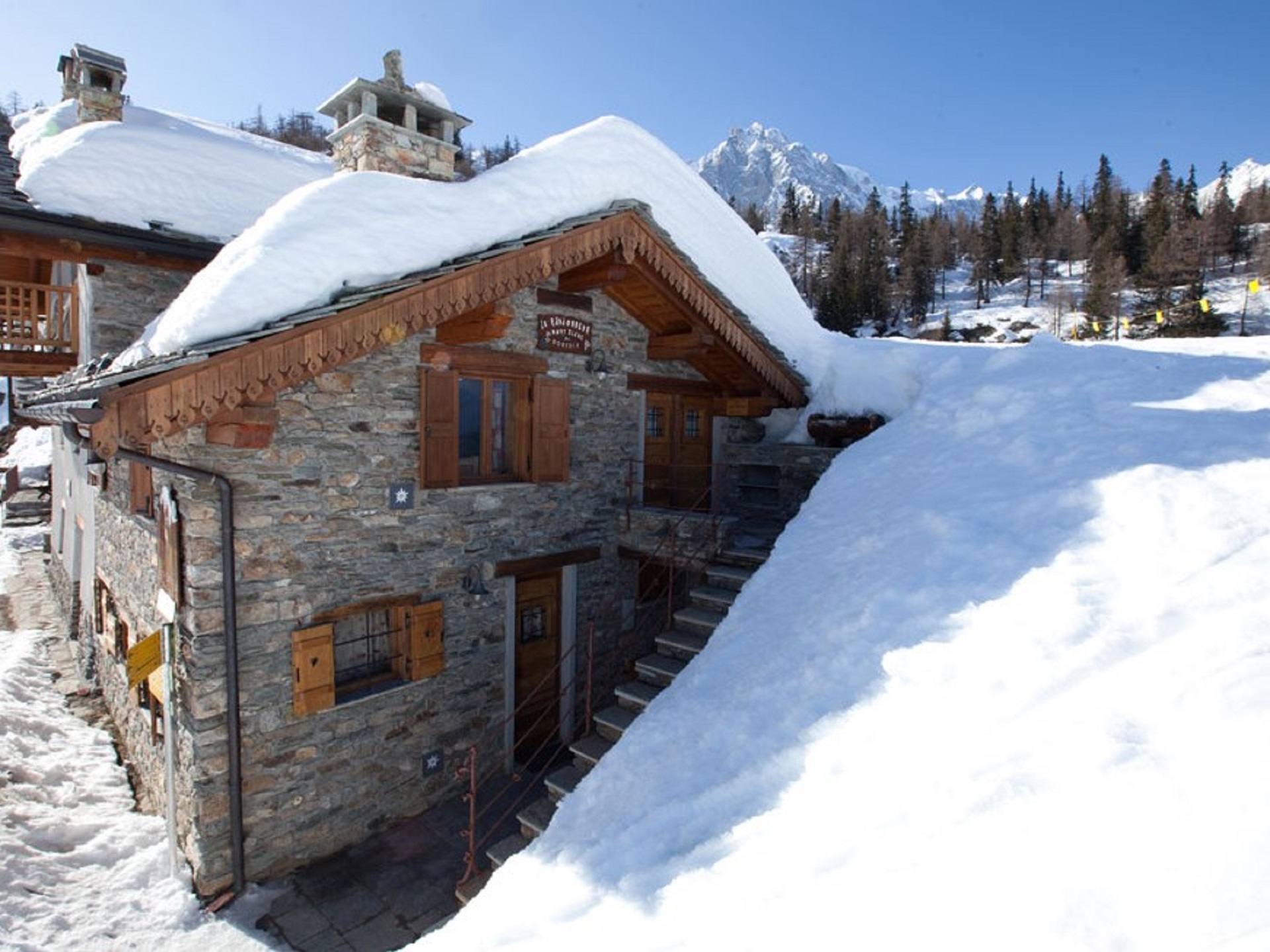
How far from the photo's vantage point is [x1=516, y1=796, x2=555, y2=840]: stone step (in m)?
5.45

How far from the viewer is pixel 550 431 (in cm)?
823

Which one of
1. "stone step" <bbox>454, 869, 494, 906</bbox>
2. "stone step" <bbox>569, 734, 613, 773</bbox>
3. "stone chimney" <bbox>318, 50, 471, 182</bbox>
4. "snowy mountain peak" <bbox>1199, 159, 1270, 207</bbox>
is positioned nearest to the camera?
"stone step" <bbox>454, 869, 494, 906</bbox>

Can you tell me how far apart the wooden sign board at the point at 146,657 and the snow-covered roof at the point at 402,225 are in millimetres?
2603

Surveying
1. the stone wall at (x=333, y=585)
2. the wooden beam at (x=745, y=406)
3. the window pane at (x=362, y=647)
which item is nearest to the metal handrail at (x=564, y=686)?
the stone wall at (x=333, y=585)

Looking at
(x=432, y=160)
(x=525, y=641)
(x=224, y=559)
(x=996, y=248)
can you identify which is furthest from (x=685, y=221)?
(x=996, y=248)

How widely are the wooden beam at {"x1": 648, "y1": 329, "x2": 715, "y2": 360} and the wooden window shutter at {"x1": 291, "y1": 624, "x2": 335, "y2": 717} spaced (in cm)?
546

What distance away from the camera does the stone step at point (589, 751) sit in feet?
18.9

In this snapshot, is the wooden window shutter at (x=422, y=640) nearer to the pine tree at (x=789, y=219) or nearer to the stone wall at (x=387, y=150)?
the stone wall at (x=387, y=150)

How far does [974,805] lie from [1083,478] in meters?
3.82

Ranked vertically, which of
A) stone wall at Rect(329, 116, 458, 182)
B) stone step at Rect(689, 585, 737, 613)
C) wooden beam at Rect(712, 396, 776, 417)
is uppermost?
stone wall at Rect(329, 116, 458, 182)

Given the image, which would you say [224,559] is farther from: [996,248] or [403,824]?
[996,248]

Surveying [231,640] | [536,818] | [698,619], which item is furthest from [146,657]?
[698,619]

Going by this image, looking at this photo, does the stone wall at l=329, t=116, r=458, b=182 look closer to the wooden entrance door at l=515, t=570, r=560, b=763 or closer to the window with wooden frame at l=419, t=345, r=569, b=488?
the window with wooden frame at l=419, t=345, r=569, b=488

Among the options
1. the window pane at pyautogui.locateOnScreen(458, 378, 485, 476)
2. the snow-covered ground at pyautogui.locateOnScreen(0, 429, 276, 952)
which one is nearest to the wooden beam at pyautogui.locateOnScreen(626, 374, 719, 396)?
the window pane at pyautogui.locateOnScreen(458, 378, 485, 476)
